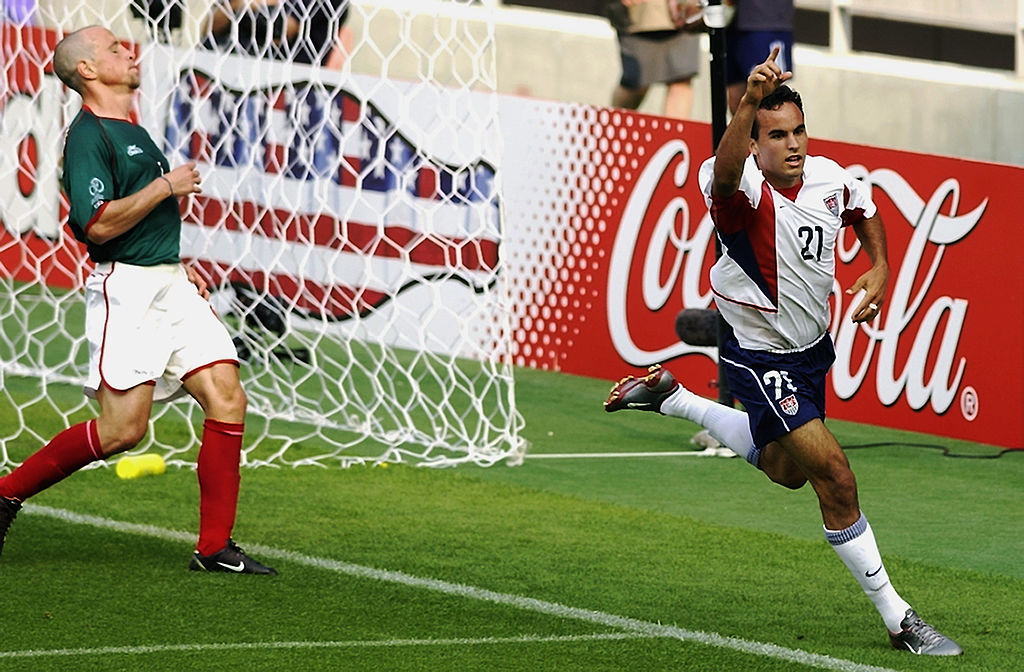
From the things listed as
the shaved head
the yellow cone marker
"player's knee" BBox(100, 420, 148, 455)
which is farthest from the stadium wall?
"player's knee" BBox(100, 420, 148, 455)

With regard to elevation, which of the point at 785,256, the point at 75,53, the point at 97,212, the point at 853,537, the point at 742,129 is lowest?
the point at 853,537

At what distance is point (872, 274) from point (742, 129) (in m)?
0.78

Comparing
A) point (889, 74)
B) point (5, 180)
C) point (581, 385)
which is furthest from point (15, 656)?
point (889, 74)

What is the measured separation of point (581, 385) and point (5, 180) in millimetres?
3847

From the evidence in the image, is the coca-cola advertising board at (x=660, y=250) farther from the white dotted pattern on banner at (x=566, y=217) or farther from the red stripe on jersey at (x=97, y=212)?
the red stripe on jersey at (x=97, y=212)

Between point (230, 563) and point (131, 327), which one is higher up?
point (131, 327)

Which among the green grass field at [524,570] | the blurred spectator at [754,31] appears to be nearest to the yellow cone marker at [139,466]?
the green grass field at [524,570]

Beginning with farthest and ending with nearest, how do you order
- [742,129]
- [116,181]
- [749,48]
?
[749,48], [116,181], [742,129]

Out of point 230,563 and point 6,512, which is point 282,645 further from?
point 6,512

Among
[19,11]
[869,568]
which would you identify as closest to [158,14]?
[19,11]

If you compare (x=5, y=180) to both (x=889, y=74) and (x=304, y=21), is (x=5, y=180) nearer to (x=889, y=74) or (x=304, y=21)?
(x=304, y=21)

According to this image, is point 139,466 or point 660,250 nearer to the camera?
point 139,466

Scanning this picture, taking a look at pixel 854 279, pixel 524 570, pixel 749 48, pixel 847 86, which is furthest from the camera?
pixel 847 86

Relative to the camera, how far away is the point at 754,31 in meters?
11.9
